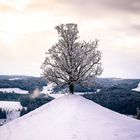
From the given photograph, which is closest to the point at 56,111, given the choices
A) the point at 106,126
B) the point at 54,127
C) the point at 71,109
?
the point at 71,109

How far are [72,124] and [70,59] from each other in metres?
9.02

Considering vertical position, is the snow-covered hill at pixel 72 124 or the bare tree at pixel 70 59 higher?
the bare tree at pixel 70 59

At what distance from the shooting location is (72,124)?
2619cm

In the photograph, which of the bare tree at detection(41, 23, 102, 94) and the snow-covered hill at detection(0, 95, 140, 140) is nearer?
the snow-covered hill at detection(0, 95, 140, 140)

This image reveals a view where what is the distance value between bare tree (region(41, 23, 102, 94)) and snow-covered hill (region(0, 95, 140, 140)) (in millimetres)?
2435

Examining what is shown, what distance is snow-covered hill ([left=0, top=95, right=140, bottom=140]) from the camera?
24234 millimetres

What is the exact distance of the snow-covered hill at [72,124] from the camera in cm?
2423

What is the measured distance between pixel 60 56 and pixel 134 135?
12.8m

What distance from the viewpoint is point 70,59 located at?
110ft

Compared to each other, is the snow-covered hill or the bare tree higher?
the bare tree

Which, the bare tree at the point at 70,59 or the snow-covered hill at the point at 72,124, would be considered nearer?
the snow-covered hill at the point at 72,124

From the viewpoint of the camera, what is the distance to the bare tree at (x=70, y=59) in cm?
3372

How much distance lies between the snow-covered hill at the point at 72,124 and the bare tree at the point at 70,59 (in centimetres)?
243

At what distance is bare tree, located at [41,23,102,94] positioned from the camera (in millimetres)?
33719
